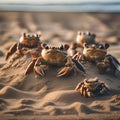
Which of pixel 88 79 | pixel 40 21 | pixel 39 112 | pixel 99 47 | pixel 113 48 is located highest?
pixel 40 21

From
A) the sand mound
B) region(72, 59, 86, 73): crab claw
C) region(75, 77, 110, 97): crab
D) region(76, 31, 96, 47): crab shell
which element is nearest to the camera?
region(75, 77, 110, 97): crab

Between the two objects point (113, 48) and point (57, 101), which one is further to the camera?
point (113, 48)

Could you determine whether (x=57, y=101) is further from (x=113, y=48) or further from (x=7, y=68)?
(x=113, y=48)

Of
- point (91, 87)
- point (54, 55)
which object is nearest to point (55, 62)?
point (54, 55)

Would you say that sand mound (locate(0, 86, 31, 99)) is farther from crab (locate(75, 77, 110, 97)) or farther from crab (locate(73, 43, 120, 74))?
crab (locate(73, 43, 120, 74))

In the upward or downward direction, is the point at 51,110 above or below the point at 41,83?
below

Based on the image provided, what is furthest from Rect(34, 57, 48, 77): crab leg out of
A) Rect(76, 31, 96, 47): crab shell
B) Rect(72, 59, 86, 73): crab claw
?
Rect(76, 31, 96, 47): crab shell

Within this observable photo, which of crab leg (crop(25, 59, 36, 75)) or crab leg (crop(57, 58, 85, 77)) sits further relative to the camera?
crab leg (crop(25, 59, 36, 75))

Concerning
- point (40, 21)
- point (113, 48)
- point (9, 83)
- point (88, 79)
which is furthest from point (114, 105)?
point (40, 21)
